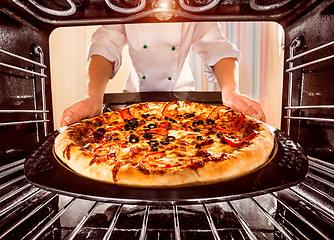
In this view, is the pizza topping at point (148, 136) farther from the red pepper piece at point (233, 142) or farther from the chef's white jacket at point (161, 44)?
the chef's white jacket at point (161, 44)

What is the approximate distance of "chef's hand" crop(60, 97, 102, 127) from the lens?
1087 millimetres

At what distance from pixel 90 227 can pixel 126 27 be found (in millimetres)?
1530

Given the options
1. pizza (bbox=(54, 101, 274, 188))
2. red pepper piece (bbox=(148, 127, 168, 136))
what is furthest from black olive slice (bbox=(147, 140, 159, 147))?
red pepper piece (bbox=(148, 127, 168, 136))

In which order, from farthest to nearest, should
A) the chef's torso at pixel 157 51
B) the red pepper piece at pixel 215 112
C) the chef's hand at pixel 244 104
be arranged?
the chef's torso at pixel 157 51 → the red pepper piece at pixel 215 112 → the chef's hand at pixel 244 104

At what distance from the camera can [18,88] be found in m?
0.89

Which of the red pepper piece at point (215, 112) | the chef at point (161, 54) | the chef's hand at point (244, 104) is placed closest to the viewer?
the chef's hand at point (244, 104)

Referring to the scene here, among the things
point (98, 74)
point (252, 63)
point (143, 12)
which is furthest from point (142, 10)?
point (252, 63)

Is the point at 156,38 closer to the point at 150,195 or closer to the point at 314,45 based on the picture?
the point at 314,45

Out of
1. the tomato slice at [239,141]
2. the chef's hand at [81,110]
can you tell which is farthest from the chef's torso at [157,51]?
the tomato slice at [239,141]

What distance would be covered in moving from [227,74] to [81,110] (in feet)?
2.82

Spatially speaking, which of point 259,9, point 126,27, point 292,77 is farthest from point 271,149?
point 126,27

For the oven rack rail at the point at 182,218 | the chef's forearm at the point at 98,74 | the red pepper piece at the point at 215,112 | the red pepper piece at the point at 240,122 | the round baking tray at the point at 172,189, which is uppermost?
the chef's forearm at the point at 98,74

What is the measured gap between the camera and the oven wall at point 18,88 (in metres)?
0.81

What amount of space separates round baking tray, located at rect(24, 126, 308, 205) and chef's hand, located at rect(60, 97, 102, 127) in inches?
16.8
